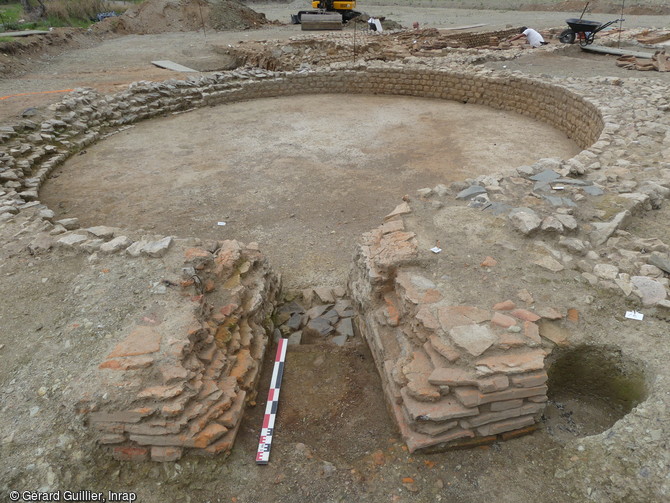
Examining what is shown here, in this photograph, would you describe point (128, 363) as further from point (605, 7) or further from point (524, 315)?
point (605, 7)

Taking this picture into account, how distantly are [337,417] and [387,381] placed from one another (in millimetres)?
453

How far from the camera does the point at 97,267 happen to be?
403cm

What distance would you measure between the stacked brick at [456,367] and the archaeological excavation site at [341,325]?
16mm

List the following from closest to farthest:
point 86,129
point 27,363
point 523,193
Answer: point 27,363 → point 523,193 → point 86,129

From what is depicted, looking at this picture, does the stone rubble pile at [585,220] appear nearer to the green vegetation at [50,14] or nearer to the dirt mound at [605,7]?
the green vegetation at [50,14]

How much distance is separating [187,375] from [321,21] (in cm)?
2103

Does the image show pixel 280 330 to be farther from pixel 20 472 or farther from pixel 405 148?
pixel 405 148

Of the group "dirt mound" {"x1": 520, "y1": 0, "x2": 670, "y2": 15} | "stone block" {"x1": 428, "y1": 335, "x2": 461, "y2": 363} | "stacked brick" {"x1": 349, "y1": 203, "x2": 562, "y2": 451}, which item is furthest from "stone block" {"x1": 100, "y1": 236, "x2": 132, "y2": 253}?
"dirt mound" {"x1": 520, "y1": 0, "x2": 670, "y2": 15}

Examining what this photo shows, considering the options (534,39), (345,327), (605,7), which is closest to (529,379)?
(345,327)

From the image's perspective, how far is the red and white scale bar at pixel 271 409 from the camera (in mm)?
2891

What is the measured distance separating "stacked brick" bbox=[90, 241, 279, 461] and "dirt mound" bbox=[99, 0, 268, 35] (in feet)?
73.2

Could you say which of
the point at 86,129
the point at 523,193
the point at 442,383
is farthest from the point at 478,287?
the point at 86,129

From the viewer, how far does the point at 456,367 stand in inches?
110

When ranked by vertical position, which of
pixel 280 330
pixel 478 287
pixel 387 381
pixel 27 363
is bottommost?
pixel 280 330
